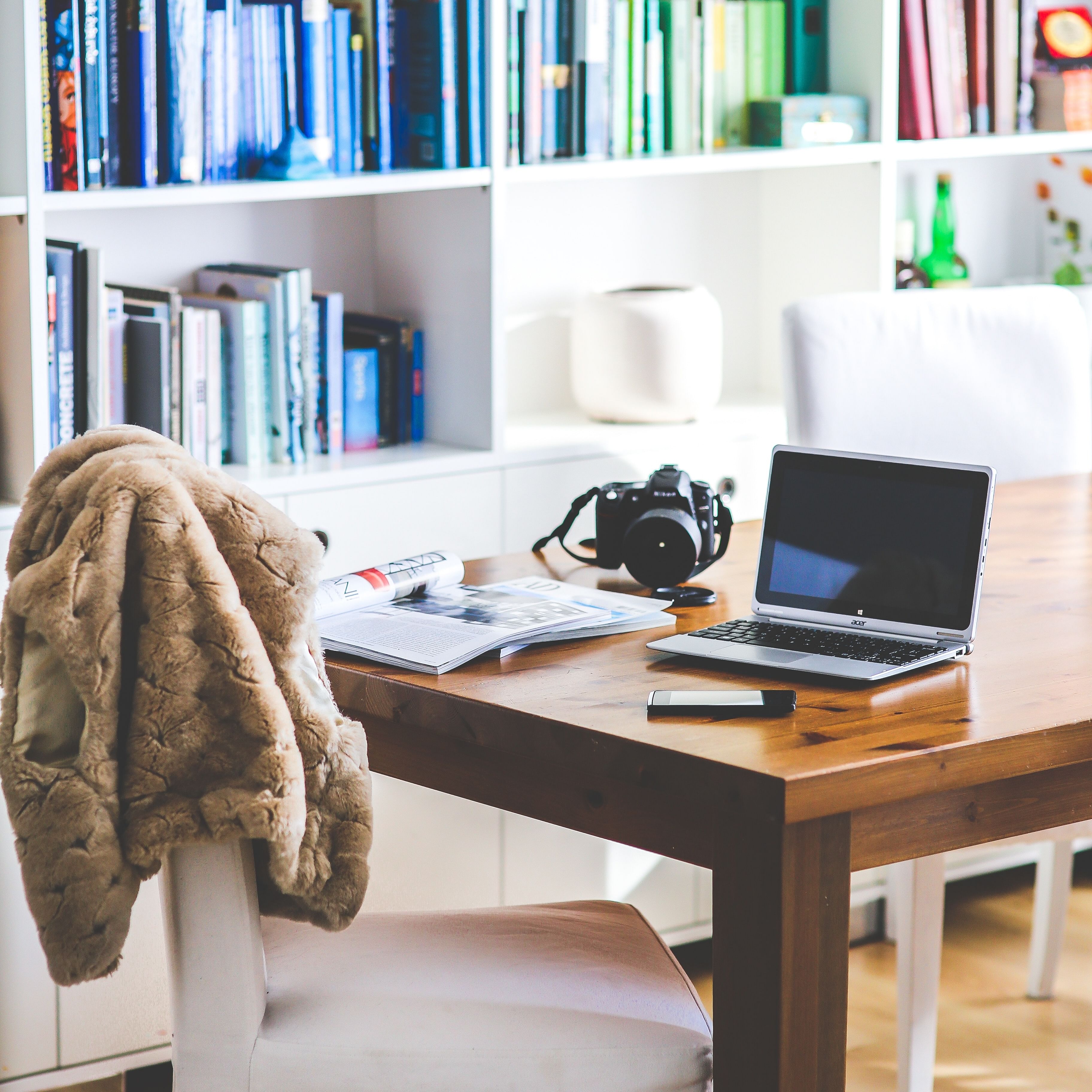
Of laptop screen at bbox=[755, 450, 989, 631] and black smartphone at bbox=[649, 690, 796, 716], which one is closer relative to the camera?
black smartphone at bbox=[649, 690, 796, 716]

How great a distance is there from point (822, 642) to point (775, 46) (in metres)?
1.56

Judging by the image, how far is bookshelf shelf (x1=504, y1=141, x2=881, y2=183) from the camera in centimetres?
241

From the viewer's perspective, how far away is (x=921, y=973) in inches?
82.5

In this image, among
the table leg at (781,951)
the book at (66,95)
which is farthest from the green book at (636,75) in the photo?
the table leg at (781,951)

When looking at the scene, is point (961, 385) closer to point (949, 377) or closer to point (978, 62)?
point (949, 377)

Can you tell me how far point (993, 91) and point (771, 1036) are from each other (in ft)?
6.99

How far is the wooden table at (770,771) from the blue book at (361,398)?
97 cm

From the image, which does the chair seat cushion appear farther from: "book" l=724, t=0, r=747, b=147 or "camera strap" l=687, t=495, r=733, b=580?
"book" l=724, t=0, r=747, b=147

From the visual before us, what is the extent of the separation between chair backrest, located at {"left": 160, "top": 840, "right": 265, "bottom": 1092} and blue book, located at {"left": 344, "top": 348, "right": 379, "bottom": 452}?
123cm

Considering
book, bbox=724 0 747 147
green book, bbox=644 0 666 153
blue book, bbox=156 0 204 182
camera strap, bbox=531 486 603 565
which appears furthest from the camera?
book, bbox=724 0 747 147

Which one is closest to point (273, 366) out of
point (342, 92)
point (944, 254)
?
point (342, 92)

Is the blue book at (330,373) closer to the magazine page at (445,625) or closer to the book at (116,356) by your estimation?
the book at (116,356)

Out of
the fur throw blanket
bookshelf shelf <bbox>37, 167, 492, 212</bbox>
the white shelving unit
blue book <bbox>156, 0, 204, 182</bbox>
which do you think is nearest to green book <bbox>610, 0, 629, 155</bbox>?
the white shelving unit

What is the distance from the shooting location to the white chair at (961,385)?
233cm
